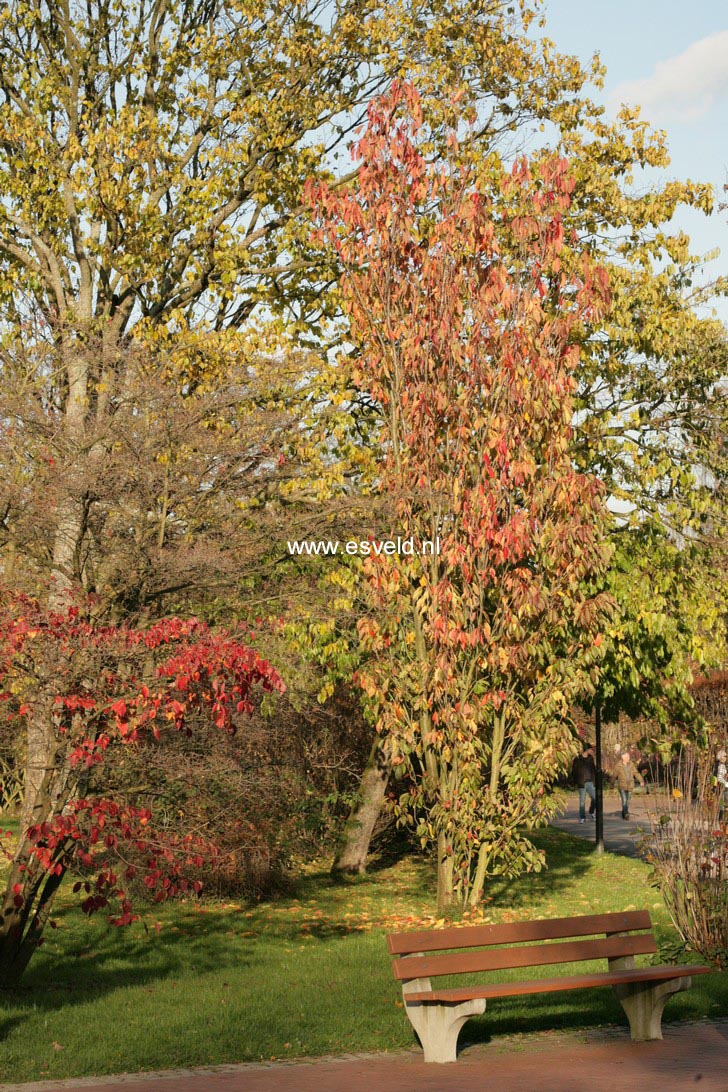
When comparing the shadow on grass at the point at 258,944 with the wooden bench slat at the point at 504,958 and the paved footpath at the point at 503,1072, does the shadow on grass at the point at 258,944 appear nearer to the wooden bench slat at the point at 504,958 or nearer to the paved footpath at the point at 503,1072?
the paved footpath at the point at 503,1072

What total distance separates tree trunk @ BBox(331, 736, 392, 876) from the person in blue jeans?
9.01m

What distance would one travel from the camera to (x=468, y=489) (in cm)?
1239

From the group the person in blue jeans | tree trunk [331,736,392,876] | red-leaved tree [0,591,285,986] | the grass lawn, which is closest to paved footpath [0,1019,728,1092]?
the grass lawn

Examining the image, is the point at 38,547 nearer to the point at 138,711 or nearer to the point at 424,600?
the point at 138,711

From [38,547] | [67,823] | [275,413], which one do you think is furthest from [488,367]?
[67,823]

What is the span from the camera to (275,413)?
11.3 m

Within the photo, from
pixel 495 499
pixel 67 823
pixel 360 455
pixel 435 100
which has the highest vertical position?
pixel 435 100

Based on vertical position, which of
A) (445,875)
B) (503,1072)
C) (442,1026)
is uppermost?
(445,875)

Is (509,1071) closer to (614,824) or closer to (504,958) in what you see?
(504,958)

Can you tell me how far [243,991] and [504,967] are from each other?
2.69m

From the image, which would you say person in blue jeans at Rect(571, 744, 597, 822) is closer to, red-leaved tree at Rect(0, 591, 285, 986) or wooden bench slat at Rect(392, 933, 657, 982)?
red-leaved tree at Rect(0, 591, 285, 986)

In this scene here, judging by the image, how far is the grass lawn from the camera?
7160mm

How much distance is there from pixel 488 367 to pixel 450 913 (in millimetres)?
5593

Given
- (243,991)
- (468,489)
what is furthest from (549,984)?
(468,489)
